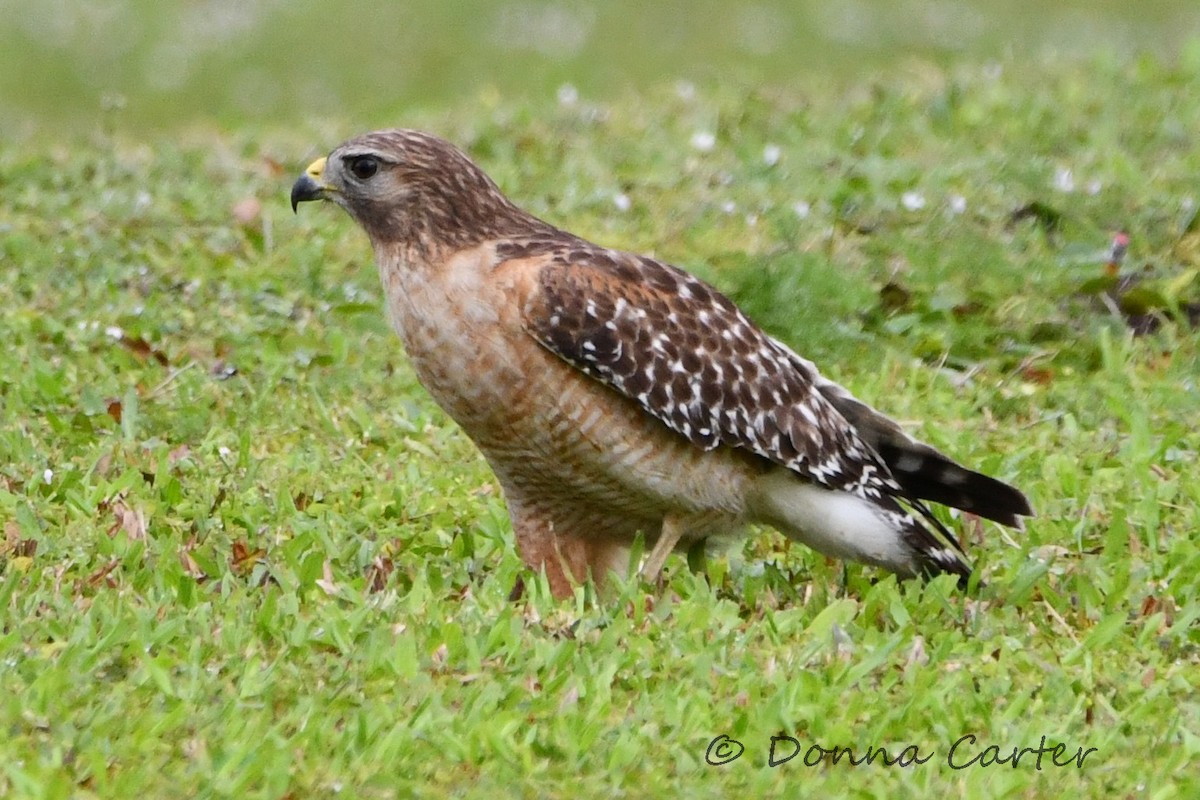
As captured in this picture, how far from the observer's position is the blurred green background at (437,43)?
16.7 meters

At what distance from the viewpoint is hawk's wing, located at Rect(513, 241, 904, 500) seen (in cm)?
565

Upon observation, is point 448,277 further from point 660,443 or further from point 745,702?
point 745,702

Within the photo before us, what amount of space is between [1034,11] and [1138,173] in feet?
32.6

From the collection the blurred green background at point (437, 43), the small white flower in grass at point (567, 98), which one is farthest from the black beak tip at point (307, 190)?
the blurred green background at point (437, 43)

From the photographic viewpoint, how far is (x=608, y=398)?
574 centimetres

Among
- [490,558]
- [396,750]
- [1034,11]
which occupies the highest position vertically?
[1034,11]

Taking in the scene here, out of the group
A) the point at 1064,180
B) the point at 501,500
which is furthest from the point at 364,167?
the point at 1064,180

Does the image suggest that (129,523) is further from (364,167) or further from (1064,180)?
(1064,180)

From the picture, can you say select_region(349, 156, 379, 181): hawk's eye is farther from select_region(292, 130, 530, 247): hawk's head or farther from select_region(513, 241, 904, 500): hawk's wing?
select_region(513, 241, 904, 500): hawk's wing

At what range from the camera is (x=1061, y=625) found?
5.78 metres

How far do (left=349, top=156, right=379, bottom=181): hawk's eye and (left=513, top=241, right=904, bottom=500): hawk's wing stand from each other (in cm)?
56

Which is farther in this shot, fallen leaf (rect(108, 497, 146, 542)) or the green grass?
fallen leaf (rect(108, 497, 146, 542))

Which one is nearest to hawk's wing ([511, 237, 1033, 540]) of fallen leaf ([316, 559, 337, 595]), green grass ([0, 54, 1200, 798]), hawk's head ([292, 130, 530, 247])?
hawk's head ([292, 130, 530, 247])

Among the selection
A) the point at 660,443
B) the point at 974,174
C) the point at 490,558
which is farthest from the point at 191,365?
the point at 974,174
